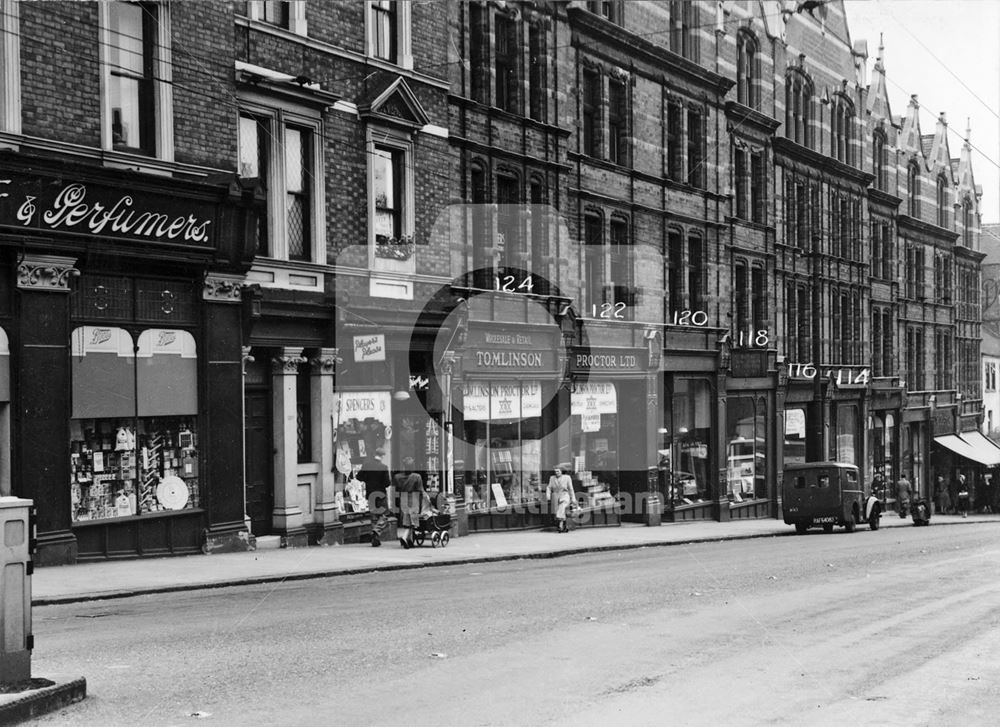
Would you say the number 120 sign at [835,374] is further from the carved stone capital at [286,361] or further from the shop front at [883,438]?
the carved stone capital at [286,361]

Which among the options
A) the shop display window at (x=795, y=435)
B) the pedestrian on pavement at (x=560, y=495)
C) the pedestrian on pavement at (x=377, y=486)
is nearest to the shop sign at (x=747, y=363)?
the shop display window at (x=795, y=435)

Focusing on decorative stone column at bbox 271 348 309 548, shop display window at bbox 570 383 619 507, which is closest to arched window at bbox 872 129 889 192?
shop display window at bbox 570 383 619 507

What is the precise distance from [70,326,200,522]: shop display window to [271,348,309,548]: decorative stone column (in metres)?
2.15

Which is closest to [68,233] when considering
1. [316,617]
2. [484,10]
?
[316,617]

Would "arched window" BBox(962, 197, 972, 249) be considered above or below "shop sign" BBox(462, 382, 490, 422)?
above

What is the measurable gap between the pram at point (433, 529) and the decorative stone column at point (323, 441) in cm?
151

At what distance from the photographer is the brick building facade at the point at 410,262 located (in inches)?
682

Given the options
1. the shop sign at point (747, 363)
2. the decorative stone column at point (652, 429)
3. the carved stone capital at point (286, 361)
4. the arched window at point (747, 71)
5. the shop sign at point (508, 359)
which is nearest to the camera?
the carved stone capital at point (286, 361)

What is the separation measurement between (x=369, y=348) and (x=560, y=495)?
7987mm

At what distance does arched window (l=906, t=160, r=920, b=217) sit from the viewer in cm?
5494

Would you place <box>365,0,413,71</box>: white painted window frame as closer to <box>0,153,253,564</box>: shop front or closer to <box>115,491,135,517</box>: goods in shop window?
<box>0,153,253,564</box>: shop front

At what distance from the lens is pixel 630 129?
32.4m

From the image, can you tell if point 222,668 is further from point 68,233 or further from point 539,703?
point 68,233

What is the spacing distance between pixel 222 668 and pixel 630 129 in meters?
25.1
